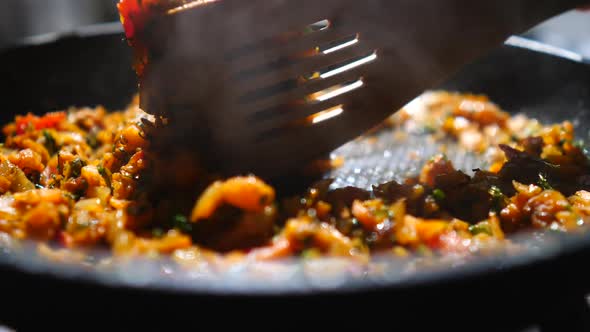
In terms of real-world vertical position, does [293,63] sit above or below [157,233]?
above

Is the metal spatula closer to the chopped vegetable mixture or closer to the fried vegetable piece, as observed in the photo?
the chopped vegetable mixture

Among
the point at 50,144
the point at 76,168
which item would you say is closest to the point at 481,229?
the point at 76,168

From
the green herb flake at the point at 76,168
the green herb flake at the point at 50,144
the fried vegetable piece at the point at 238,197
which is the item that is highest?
the green herb flake at the point at 50,144

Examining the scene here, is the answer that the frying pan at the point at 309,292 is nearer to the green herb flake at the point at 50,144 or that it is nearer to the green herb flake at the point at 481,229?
the green herb flake at the point at 481,229

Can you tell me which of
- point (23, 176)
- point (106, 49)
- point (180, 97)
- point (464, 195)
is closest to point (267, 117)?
point (180, 97)

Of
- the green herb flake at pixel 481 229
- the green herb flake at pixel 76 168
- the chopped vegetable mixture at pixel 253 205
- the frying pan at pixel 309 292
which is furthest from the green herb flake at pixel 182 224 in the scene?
the green herb flake at pixel 481 229

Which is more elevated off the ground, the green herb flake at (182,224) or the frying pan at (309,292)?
the green herb flake at (182,224)

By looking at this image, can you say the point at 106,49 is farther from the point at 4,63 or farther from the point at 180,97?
the point at 180,97

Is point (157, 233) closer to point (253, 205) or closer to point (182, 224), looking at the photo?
point (182, 224)

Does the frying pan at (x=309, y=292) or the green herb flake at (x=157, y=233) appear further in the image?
the green herb flake at (x=157, y=233)
